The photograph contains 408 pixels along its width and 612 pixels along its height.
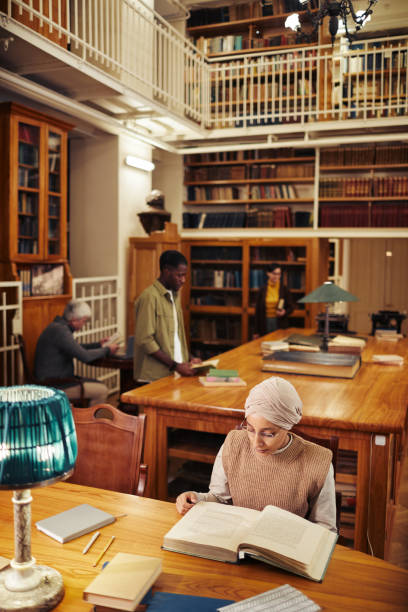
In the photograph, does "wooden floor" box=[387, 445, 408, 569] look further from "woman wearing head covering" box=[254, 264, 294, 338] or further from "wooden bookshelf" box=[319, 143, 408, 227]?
"wooden bookshelf" box=[319, 143, 408, 227]

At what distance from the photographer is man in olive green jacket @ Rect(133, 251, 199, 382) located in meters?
3.53

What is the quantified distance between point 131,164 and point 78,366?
8.45ft

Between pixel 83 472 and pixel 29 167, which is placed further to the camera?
pixel 29 167

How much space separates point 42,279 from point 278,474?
4.25 m

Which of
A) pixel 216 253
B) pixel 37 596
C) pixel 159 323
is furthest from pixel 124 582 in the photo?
pixel 216 253

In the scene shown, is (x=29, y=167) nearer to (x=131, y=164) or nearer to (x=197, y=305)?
(x=131, y=164)

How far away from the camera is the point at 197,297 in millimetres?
8234

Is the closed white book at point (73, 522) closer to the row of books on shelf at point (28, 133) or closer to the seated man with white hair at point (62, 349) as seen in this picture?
the seated man with white hair at point (62, 349)

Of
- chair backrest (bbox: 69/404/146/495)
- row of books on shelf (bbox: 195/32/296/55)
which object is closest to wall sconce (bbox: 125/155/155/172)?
row of books on shelf (bbox: 195/32/296/55)

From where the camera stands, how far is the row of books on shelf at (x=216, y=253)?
8.03m

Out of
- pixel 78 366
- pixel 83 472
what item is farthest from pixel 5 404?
pixel 78 366

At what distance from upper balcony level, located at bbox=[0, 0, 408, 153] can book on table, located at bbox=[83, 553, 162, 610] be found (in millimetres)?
4227

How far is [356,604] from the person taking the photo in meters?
1.24

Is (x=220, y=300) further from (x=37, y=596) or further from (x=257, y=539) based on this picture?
(x=37, y=596)
